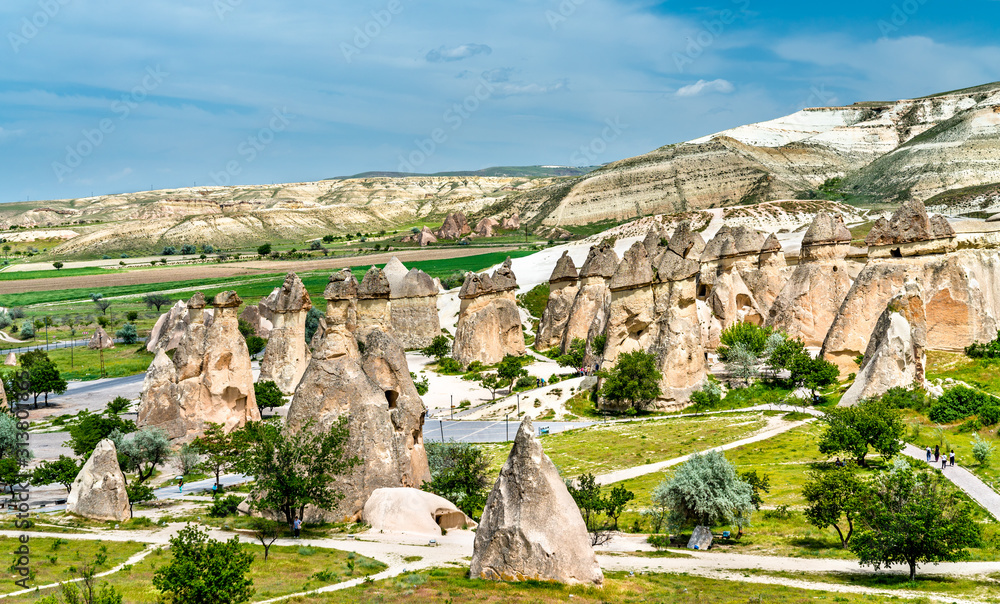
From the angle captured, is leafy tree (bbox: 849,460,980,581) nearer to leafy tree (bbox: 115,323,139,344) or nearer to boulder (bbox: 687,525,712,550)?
boulder (bbox: 687,525,712,550)

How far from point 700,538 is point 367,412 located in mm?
11970

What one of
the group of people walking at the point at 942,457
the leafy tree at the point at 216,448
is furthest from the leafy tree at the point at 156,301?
the group of people walking at the point at 942,457

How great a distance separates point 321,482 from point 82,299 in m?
111

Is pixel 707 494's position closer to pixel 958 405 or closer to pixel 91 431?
pixel 958 405

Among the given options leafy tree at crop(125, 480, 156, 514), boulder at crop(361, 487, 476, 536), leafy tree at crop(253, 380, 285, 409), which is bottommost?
boulder at crop(361, 487, 476, 536)

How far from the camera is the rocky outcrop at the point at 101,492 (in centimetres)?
2823

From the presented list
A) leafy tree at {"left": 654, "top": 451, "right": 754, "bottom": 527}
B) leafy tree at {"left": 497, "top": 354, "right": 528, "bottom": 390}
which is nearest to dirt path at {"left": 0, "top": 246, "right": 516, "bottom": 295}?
leafy tree at {"left": 497, "top": 354, "right": 528, "bottom": 390}

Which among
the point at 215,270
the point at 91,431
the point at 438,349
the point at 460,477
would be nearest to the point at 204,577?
the point at 460,477

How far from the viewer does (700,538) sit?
85.2 feet

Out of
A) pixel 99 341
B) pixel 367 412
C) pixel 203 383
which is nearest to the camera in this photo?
pixel 367 412

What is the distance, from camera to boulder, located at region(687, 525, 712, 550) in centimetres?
2573

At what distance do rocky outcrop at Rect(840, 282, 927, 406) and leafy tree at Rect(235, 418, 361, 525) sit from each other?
23950 millimetres

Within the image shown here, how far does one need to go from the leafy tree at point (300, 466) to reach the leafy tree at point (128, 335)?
211ft

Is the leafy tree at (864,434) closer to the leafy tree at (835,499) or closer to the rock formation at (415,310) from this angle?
the leafy tree at (835,499)
